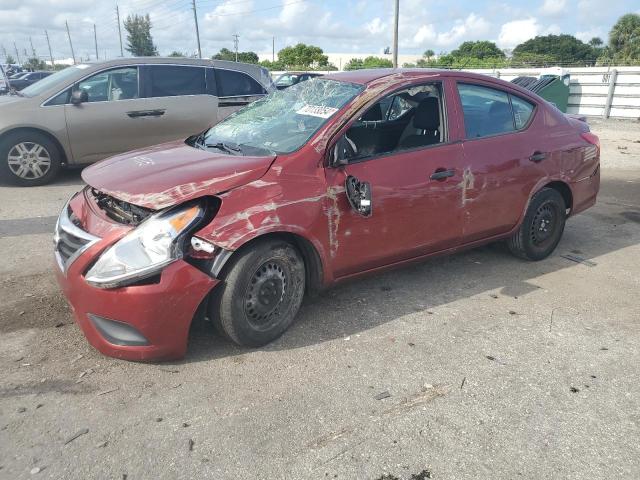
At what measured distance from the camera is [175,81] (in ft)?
26.5

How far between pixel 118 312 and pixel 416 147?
232 cm

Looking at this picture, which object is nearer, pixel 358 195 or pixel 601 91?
pixel 358 195

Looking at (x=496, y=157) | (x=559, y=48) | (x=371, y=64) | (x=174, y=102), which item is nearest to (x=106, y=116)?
(x=174, y=102)

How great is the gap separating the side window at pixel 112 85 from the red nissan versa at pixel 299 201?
4.05m

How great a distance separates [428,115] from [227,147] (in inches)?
63.6

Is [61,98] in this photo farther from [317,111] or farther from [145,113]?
[317,111]

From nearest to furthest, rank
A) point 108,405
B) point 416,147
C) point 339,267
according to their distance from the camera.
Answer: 1. point 108,405
2. point 339,267
3. point 416,147

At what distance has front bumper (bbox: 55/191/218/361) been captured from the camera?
2.82 metres

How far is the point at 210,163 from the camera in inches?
130

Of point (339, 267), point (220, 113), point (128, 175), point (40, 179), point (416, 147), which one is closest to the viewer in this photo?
point (128, 175)

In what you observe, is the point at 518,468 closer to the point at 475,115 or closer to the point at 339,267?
the point at 339,267

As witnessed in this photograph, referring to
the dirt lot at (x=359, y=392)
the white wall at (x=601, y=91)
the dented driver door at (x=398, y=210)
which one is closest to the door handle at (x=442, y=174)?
the dented driver door at (x=398, y=210)

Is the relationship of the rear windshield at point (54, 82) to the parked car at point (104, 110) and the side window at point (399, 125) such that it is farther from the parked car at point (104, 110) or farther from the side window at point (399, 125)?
the side window at point (399, 125)

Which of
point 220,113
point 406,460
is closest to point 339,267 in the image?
point 406,460
